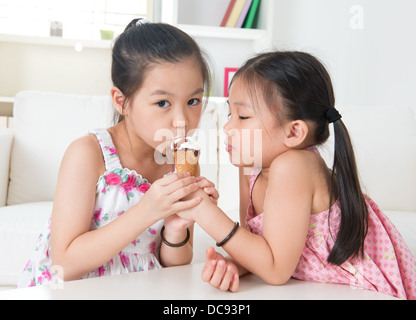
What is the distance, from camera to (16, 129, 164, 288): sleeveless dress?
106cm

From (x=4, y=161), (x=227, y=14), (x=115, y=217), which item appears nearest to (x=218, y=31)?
(x=227, y=14)

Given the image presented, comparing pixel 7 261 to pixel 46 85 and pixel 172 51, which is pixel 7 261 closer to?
pixel 172 51

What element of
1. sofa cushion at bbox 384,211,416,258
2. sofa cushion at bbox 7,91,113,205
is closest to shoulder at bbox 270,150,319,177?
sofa cushion at bbox 384,211,416,258

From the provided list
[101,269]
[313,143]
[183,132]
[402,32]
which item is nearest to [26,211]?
[101,269]

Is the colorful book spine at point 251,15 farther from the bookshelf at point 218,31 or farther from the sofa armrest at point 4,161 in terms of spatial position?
the sofa armrest at point 4,161

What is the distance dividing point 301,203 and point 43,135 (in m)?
1.55

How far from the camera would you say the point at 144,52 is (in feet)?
3.36

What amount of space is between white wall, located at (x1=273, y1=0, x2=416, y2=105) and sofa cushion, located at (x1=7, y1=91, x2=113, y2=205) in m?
1.24

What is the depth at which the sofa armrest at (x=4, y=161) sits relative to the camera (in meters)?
2.05

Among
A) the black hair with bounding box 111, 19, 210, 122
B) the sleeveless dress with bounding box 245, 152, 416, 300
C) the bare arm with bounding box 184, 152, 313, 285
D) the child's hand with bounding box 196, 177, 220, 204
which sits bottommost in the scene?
the sleeveless dress with bounding box 245, 152, 416, 300

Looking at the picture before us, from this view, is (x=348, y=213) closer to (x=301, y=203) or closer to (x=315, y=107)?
(x=301, y=203)

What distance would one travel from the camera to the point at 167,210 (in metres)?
0.86

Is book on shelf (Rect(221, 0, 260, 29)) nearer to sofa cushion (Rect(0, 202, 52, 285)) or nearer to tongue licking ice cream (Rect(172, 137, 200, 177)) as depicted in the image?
sofa cushion (Rect(0, 202, 52, 285))

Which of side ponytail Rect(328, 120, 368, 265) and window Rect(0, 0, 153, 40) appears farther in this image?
window Rect(0, 0, 153, 40)
